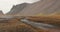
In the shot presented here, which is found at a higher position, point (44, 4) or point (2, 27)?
point (44, 4)

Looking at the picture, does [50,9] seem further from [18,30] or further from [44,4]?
[18,30]

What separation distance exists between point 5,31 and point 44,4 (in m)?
0.57

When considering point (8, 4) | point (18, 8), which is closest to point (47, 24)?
point (18, 8)

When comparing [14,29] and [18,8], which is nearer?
[14,29]

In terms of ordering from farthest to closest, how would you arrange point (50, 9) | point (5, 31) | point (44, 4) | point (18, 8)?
point (18, 8) < point (44, 4) < point (50, 9) < point (5, 31)

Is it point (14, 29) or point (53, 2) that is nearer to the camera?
point (14, 29)

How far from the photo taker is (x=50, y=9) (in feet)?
A: 2.81

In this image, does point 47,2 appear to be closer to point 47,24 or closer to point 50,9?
point 50,9

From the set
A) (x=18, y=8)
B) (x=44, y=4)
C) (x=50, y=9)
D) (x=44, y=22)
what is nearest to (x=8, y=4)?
(x=18, y=8)

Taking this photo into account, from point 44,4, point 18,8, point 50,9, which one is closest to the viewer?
point 50,9

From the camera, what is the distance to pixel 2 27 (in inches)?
18.3

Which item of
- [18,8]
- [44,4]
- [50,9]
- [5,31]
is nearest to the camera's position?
[5,31]

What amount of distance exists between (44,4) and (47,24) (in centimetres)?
47

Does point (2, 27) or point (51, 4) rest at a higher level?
point (51, 4)
